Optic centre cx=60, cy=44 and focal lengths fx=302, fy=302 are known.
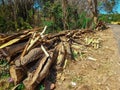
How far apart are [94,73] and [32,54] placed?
1315 millimetres

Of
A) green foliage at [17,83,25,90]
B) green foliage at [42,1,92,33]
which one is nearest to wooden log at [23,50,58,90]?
green foliage at [17,83,25,90]

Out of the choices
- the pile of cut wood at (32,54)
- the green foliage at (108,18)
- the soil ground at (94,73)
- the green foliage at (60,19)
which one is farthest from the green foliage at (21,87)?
the green foliage at (108,18)

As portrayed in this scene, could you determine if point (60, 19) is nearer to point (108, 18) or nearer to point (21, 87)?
point (21, 87)

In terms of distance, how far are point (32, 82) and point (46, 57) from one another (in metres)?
0.71

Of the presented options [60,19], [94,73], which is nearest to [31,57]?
[94,73]

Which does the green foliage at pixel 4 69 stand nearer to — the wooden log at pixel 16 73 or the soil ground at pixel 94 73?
the wooden log at pixel 16 73

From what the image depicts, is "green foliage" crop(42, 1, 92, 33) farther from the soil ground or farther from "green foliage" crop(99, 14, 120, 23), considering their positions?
the soil ground

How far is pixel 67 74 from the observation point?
5.98 meters

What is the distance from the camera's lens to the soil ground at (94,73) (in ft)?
18.6

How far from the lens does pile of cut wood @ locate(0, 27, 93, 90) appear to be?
17.9ft

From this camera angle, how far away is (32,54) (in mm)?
5762

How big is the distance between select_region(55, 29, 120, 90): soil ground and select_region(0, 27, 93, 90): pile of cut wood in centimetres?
29

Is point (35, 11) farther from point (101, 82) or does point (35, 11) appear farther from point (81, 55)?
point (101, 82)

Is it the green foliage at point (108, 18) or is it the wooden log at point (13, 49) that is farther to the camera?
the green foliage at point (108, 18)
